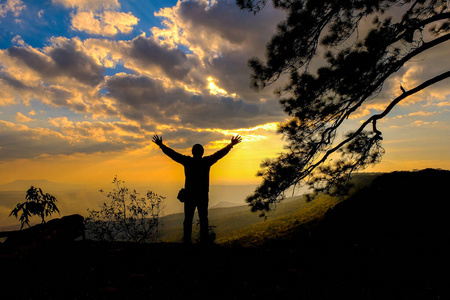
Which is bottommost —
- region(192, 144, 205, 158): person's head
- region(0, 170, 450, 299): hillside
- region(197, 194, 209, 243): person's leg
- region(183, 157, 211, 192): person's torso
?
region(0, 170, 450, 299): hillside

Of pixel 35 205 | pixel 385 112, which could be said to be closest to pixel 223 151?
pixel 385 112

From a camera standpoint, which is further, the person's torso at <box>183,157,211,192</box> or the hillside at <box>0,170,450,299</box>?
the person's torso at <box>183,157,211,192</box>

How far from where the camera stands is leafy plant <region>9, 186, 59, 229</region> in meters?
7.75

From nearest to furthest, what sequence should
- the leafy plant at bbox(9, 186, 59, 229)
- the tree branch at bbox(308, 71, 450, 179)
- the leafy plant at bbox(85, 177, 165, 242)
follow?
the tree branch at bbox(308, 71, 450, 179)
the leafy plant at bbox(9, 186, 59, 229)
the leafy plant at bbox(85, 177, 165, 242)

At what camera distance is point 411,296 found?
271cm

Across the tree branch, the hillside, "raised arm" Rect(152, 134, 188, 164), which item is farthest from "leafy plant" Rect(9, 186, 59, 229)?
the tree branch

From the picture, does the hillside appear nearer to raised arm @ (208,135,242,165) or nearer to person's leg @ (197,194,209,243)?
person's leg @ (197,194,209,243)

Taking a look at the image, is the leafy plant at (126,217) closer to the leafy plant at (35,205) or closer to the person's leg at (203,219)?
the leafy plant at (35,205)

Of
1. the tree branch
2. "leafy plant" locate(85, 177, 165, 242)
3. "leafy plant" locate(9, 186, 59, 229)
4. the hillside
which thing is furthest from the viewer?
"leafy plant" locate(85, 177, 165, 242)

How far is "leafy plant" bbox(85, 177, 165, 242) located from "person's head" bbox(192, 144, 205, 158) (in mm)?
8879

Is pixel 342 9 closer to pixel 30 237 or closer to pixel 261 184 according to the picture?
pixel 261 184

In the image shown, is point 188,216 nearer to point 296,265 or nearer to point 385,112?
point 296,265

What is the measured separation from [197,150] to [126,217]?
10423mm

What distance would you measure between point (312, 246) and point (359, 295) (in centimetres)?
245
